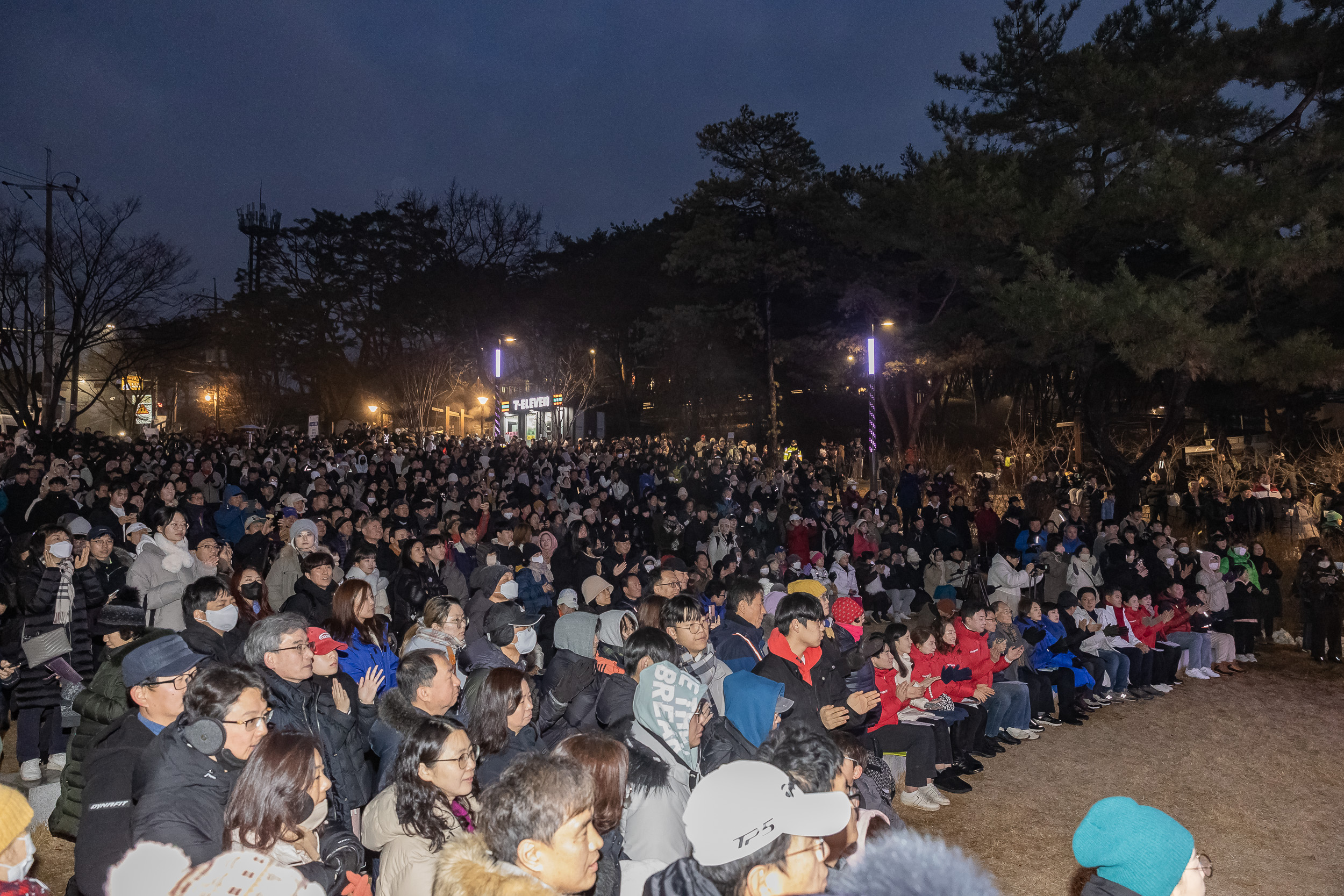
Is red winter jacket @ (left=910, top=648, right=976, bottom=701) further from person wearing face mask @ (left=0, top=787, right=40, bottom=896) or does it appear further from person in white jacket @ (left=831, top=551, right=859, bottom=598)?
person wearing face mask @ (left=0, top=787, right=40, bottom=896)

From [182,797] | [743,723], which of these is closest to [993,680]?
[743,723]

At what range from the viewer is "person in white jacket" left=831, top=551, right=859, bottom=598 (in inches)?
447

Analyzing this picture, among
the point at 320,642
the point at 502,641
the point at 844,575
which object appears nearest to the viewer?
the point at 320,642

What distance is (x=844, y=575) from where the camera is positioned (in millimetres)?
11539

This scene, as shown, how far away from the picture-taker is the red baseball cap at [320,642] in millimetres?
4070

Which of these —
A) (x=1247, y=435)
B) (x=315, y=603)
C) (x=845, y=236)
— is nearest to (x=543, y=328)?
(x=845, y=236)

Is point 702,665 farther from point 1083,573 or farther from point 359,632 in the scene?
point 1083,573

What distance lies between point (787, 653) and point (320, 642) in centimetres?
246

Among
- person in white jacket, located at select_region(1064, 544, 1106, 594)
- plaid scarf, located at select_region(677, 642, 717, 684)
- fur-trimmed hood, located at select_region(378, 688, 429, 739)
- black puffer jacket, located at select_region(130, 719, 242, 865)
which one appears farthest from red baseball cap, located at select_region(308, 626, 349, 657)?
person in white jacket, located at select_region(1064, 544, 1106, 594)

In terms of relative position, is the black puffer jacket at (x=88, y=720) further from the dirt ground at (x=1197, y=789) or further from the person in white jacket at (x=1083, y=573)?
the person in white jacket at (x=1083, y=573)

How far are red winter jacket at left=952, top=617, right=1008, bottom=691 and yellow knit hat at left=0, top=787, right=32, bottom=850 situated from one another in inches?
248

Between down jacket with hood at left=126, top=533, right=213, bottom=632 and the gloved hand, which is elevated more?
down jacket with hood at left=126, top=533, right=213, bottom=632

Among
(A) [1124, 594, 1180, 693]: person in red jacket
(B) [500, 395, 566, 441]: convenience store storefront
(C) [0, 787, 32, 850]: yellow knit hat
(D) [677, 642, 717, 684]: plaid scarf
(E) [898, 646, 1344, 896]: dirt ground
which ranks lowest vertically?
(E) [898, 646, 1344, 896]: dirt ground

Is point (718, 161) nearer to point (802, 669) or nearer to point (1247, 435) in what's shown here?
point (1247, 435)
